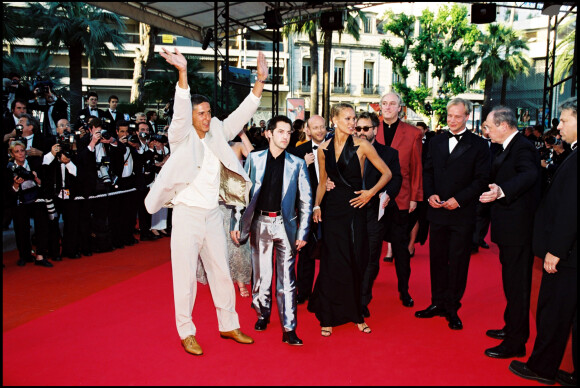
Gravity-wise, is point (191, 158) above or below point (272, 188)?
above

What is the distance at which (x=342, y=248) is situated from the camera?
4.59 m

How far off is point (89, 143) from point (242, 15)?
8.48 metres

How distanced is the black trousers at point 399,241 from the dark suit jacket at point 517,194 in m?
1.27

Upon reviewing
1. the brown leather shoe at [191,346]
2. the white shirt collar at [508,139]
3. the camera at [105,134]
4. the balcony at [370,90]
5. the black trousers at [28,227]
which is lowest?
the brown leather shoe at [191,346]

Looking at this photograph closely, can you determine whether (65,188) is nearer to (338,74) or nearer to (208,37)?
(208,37)

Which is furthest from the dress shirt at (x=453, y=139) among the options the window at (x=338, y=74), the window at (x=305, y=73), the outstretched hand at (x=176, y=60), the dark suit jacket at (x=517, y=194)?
the window at (x=338, y=74)

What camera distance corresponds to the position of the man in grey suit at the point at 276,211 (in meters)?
4.48

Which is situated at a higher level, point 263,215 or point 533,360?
point 263,215

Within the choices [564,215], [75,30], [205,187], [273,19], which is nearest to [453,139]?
[564,215]

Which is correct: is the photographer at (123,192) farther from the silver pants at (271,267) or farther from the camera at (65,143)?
the silver pants at (271,267)

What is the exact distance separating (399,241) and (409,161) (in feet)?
2.98

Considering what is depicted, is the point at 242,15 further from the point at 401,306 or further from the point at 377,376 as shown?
the point at 377,376

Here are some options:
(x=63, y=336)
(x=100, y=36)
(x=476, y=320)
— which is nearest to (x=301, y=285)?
(x=476, y=320)

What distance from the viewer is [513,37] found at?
4066 cm
